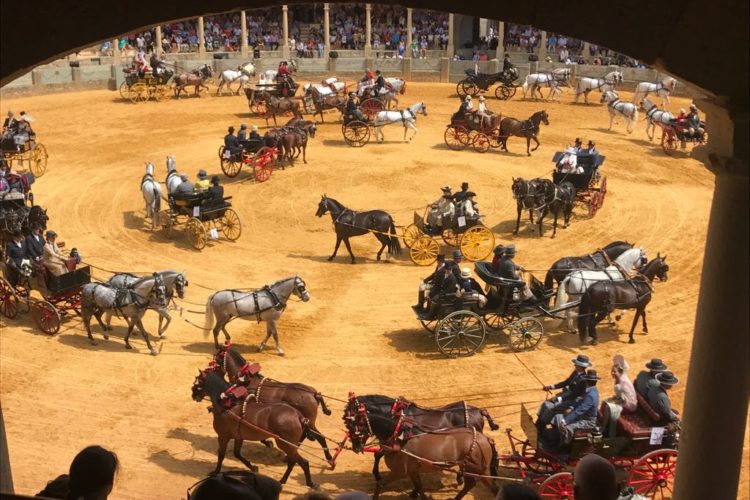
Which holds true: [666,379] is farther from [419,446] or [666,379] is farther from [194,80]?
[194,80]

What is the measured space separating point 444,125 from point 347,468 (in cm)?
2370

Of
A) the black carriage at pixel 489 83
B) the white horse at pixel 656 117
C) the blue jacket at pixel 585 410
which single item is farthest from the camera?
the black carriage at pixel 489 83

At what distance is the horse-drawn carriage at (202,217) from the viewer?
1994cm

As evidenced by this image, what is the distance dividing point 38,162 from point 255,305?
14533mm

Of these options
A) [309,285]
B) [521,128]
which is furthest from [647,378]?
[521,128]

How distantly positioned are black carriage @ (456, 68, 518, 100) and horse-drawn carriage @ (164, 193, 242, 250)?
19.8 meters

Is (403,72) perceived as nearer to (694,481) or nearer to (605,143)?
(605,143)

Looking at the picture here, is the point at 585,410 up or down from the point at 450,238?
up

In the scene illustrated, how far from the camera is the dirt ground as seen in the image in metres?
12.0

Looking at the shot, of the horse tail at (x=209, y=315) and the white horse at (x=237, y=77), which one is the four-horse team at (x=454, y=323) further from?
the white horse at (x=237, y=77)

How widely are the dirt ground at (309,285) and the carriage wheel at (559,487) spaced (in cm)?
144

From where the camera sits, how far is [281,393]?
1126 centimetres

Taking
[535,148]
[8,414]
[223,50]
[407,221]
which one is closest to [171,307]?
[8,414]

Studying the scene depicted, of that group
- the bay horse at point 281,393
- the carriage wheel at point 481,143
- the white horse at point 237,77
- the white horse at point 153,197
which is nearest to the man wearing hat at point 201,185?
the white horse at point 153,197
